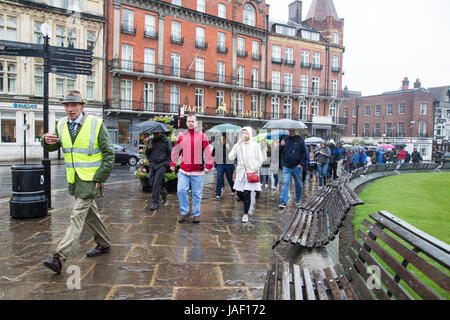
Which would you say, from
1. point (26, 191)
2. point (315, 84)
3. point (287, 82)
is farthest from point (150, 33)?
point (26, 191)

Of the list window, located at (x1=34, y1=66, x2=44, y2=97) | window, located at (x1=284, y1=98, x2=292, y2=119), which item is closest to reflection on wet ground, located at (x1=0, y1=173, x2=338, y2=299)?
window, located at (x1=34, y1=66, x2=44, y2=97)

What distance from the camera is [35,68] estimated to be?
2533 centimetres

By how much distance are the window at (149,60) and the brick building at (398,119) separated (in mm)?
38758

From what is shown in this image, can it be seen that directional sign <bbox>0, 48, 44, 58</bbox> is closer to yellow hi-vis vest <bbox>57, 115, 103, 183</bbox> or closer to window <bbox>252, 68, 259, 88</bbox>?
yellow hi-vis vest <bbox>57, 115, 103, 183</bbox>

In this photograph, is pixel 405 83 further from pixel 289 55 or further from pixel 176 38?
pixel 176 38

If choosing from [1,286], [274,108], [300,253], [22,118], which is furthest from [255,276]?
[274,108]

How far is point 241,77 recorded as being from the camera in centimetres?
3544

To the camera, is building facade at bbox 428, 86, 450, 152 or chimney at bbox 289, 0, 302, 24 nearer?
chimney at bbox 289, 0, 302, 24

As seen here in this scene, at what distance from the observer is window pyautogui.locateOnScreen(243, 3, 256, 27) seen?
3572 cm

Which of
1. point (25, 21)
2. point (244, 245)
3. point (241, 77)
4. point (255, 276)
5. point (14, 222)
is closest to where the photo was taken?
point (255, 276)

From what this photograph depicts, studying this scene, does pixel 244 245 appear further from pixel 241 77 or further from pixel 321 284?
pixel 241 77

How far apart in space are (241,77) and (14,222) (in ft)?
104

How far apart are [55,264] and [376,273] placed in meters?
3.20

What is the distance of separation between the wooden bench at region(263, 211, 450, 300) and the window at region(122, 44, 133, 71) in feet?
93.5
